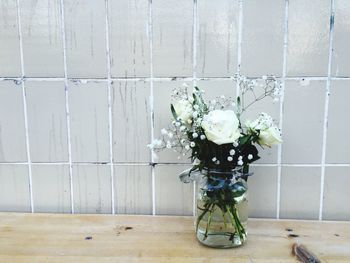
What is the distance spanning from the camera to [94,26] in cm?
86

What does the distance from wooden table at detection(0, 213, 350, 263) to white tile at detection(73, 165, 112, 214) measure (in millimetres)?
32

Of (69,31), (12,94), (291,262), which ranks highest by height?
(69,31)

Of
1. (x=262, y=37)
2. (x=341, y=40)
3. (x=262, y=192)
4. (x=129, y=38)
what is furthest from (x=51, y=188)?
(x=341, y=40)

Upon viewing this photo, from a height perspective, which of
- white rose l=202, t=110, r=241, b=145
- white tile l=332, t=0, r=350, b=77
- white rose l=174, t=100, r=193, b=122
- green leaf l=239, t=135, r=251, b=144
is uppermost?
white tile l=332, t=0, r=350, b=77

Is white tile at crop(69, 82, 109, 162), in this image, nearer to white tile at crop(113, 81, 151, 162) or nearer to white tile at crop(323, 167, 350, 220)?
white tile at crop(113, 81, 151, 162)

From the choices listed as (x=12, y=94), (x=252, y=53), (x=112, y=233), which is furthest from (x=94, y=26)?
(x=112, y=233)

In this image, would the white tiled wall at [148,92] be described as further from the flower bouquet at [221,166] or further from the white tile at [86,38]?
the flower bouquet at [221,166]

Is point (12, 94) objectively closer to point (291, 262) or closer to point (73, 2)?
point (73, 2)

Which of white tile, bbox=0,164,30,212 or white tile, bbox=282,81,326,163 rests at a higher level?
white tile, bbox=282,81,326,163

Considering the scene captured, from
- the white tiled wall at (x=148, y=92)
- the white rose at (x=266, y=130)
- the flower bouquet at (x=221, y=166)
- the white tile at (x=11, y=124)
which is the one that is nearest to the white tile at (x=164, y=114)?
the white tiled wall at (x=148, y=92)

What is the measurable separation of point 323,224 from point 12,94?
83cm

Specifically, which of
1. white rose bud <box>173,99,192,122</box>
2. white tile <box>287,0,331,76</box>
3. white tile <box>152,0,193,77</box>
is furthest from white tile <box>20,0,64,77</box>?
white tile <box>287,0,331,76</box>

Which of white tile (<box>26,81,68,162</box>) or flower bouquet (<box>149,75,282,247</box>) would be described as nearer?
flower bouquet (<box>149,75,282,247</box>)

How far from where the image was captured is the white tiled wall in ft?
2.75
